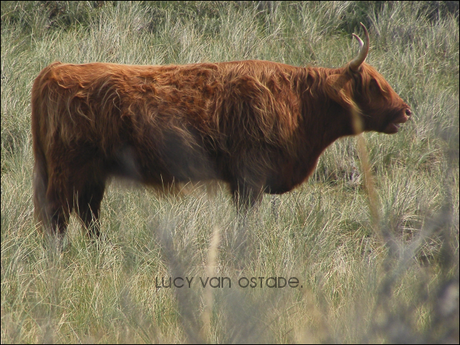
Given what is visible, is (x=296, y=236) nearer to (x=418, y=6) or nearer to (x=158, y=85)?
(x=158, y=85)

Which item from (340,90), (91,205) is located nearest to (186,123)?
(91,205)

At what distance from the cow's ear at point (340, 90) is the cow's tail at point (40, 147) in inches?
91.4

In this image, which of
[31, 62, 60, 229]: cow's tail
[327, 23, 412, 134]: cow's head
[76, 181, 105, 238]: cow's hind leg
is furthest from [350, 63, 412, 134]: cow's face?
[31, 62, 60, 229]: cow's tail

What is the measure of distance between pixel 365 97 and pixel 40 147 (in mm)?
2794

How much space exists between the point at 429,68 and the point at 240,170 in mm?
5842

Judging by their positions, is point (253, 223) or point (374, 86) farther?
point (374, 86)

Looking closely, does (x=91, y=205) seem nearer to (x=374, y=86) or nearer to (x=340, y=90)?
(x=340, y=90)

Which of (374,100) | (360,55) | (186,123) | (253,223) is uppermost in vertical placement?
(360,55)

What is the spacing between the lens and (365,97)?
15.7 feet

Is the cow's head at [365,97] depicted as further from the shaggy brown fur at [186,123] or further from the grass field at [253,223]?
the grass field at [253,223]

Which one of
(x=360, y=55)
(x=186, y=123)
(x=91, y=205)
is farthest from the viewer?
(x=91, y=205)

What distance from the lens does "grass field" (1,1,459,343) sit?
2.72 metres

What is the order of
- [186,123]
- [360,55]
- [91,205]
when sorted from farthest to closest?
1. [91,205]
2. [360,55]
3. [186,123]

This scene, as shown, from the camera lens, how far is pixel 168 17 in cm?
964
